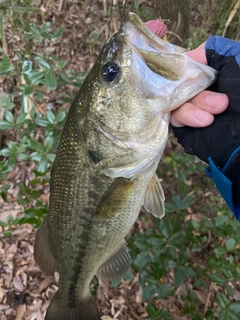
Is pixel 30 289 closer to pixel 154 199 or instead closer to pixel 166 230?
pixel 166 230

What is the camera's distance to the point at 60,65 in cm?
221

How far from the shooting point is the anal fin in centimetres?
188

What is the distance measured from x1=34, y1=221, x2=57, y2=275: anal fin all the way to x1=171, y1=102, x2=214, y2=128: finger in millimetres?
957

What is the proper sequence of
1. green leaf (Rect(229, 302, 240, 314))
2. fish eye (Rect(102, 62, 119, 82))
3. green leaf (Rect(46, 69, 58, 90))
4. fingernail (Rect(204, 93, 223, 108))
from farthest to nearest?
green leaf (Rect(46, 69, 58, 90)) → green leaf (Rect(229, 302, 240, 314)) → fish eye (Rect(102, 62, 119, 82)) → fingernail (Rect(204, 93, 223, 108))

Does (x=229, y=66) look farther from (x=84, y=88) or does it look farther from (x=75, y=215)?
(x=75, y=215)

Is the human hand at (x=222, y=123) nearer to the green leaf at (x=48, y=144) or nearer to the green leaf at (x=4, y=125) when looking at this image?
the green leaf at (x=48, y=144)

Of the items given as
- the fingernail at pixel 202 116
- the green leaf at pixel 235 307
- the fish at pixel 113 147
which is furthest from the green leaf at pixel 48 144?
the green leaf at pixel 235 307

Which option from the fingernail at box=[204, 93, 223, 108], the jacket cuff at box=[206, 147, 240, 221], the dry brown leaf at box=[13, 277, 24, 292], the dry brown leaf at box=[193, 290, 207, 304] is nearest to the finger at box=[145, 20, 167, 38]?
the fingernail at box=[204, 93, 223, 108]

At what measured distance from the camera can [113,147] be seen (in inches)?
58.5

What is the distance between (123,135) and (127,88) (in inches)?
7.7

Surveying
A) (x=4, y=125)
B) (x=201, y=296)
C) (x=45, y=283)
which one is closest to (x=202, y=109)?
(x=4, y=125)

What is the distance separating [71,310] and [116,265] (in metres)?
0.37

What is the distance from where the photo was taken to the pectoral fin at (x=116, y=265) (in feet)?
6.40

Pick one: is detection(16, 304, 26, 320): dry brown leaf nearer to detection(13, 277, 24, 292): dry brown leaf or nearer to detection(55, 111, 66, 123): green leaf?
detection(13, 277, 24, 292): dry brown leaf
